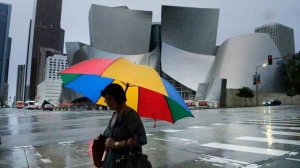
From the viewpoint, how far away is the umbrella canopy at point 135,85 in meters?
3.58

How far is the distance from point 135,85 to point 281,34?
12898cm

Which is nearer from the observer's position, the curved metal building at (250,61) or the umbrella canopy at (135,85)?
the umbrella canopy at (135,85)

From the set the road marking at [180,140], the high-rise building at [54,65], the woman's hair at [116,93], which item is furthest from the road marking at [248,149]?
the high-rise building at [54,65]

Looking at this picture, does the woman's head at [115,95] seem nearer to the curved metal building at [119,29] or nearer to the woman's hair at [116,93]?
the woman's hair at [116,93]

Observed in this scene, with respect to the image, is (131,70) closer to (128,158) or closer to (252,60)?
(128,158)

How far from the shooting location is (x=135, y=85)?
371cm

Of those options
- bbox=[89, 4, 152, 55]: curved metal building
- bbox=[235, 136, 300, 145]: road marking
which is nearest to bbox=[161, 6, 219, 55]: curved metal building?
bbox=[89, 4, 152, 55]: curved metal building

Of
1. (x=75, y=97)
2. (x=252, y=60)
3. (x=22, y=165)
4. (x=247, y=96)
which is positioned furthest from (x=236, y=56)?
(x=22, y=165)

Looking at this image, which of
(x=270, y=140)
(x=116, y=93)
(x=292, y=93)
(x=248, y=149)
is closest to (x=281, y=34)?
(x=292, y=93)

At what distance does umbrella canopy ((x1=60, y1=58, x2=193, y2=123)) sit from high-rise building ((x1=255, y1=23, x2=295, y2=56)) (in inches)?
4653

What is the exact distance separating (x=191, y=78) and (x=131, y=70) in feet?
257

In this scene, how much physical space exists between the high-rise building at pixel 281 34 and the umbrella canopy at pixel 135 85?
118 meters

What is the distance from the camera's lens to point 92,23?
9238cm

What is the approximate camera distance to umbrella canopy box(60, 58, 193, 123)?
358 cm
